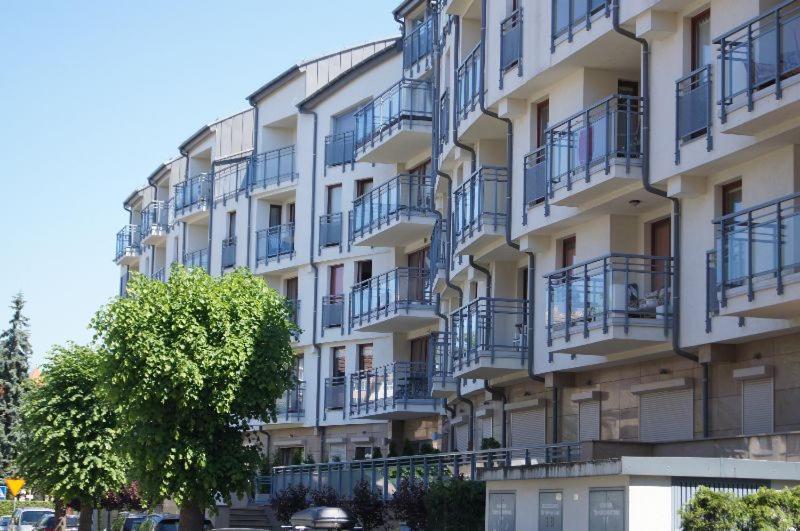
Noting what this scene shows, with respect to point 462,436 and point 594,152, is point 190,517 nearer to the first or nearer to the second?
point 462,436

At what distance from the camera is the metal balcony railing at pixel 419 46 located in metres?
42.1

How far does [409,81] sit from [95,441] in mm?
14737

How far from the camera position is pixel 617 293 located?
2564 cm

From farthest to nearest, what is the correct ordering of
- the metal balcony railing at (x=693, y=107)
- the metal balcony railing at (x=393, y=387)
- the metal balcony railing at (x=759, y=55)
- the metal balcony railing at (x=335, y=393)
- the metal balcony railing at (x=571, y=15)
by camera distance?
1. the metal balcony railing at (x=335, y=393)
2. the metal balcony railing at (x=393, y=387)
3. the metal balcony railing at (x=571, y=15)
4. the metal balcony railing at (x=693, y=107)
5. the metal balcony railing at (x=759, y=55)

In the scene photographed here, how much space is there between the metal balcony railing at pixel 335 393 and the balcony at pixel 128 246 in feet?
78.0

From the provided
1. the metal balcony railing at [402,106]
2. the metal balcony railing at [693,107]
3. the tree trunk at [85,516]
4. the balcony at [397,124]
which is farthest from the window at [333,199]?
the metal balcony railing at [693,107]

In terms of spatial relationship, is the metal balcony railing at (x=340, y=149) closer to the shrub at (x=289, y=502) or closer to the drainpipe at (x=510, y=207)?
the shrub at (x=289, y=502)

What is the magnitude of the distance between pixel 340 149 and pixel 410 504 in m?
20.8

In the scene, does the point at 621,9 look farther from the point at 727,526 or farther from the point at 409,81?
the point at 409,81

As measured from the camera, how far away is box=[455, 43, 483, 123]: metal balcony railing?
107 ft

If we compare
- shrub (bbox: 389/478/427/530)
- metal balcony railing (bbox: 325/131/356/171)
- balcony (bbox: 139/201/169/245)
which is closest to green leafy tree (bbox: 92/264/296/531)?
shrub (bbox: 389/478/427/530)

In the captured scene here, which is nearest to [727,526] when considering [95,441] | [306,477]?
[306,477]

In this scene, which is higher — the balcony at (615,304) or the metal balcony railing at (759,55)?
the metal balcony railing at (759,55)

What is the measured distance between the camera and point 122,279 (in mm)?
74500
